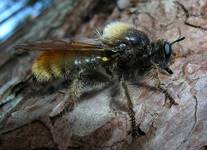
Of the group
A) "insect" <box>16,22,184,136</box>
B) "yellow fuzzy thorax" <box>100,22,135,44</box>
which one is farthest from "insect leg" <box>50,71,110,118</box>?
"yellow fuzzy thorax" <box>100,22,135,44</box>

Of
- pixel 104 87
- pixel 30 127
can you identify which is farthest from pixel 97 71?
pixel 30 127

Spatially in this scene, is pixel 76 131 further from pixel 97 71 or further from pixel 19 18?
pixel 19 18

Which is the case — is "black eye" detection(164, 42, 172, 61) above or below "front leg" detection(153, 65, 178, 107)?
above

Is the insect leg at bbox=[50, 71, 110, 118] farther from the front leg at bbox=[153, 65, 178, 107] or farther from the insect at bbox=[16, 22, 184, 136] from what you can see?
the front leg at bbox=[153, 65, 178, 107]

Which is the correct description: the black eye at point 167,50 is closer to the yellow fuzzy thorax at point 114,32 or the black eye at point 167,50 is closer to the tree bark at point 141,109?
the tree bark at point 141,109

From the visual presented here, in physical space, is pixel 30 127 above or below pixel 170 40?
above

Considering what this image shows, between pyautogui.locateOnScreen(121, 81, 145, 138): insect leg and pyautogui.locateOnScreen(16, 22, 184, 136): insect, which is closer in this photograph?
pyautogui.locateOnScreen(121, 81, 145, 138): insect leg

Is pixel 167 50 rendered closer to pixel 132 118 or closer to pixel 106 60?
pixel 106 60

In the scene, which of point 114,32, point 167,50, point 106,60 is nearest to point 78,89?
point 106,60
